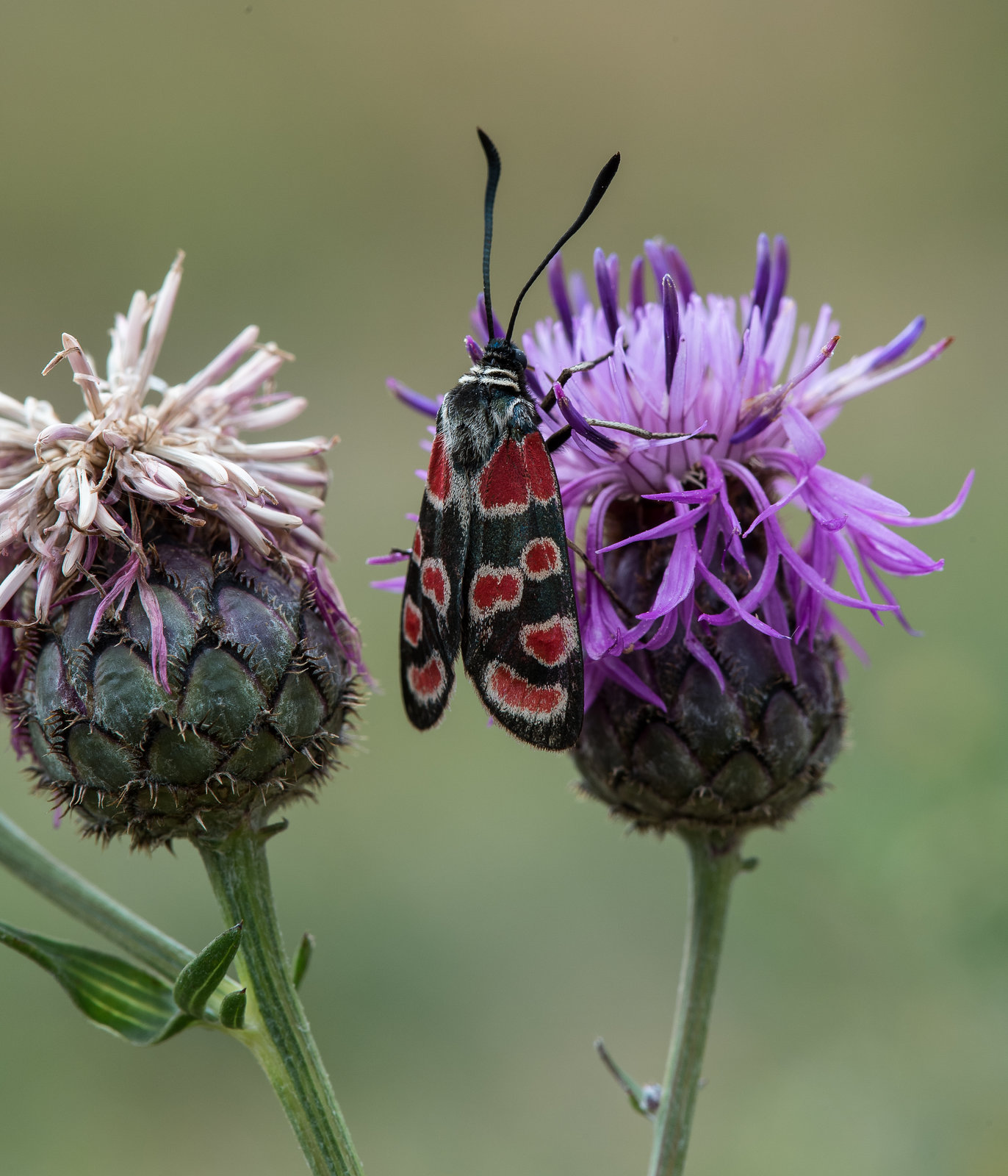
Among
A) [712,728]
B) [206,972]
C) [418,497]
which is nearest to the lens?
[206,972]

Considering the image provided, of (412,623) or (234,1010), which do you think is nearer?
(234,1010)


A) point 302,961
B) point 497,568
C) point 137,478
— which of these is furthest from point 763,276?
point 302,961

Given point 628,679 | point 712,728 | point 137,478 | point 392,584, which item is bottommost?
point 712,728

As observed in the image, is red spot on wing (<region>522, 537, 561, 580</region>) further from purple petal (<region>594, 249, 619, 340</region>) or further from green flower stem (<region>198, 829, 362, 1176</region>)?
green flower stem (<region>198, 829, 362, 1176</region>)

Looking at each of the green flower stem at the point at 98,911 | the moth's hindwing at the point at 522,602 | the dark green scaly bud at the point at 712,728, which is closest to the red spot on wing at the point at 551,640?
the moth's hindwing at the point at 522,602

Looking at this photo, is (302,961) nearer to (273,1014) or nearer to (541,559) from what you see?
(273,1014)

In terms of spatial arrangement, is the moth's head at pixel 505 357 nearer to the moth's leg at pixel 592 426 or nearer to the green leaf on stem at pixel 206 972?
the moth's leg at pixel 592 426

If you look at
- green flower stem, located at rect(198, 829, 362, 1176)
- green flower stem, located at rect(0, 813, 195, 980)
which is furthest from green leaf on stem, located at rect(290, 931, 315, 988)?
green flower stem, located at rect(0, 813, 195, 980)

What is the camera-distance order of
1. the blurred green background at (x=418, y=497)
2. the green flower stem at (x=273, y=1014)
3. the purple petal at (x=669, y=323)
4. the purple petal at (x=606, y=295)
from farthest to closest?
the blurred green background at (x=418, y=497) < the purple petal at (x=606, y=295) < the purple petal at (x=669, y=323) < the green flower stem at (x=273, y=1014)
